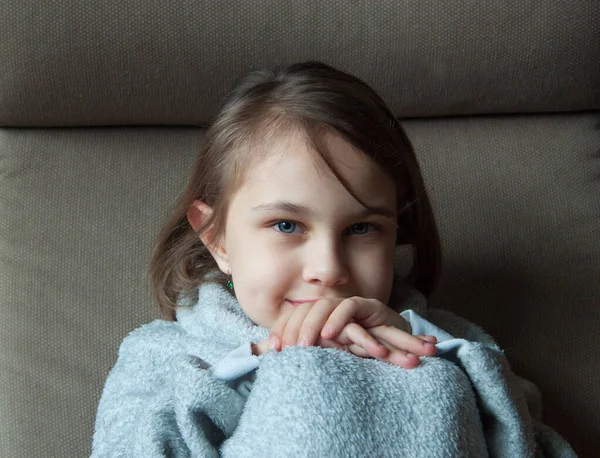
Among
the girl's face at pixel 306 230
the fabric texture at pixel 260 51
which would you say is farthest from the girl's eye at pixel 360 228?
the fabric texture at pixel 260 51

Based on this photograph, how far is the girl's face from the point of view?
2.93 feet

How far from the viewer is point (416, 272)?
1.15 meters

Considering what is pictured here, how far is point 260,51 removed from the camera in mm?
1157

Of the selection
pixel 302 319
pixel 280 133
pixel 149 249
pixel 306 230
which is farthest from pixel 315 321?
pixel 149 249

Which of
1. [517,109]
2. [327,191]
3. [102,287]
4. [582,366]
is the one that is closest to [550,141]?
[517,109]

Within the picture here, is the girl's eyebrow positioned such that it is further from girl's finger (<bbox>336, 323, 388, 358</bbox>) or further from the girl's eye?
girl's finger (<bbox>336, 323, 388, 358</bbox>)

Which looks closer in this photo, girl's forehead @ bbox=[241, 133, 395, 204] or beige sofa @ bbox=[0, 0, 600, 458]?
girl's forehead @ bbox=[241, 133, 395, 204]

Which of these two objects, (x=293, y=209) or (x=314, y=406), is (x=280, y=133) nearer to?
(x=293, y=209)

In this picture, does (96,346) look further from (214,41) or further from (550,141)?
(550,141)

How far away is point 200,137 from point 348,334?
51cm

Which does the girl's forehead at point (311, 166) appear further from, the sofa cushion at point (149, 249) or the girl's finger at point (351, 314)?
the sofa cushion at point (149, 249)

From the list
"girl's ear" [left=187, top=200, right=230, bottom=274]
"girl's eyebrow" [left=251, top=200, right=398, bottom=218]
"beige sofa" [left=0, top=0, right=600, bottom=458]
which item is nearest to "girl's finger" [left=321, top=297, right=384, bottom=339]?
"girl's eyebrow" [left=251, top=200, right=398, bottom=218]

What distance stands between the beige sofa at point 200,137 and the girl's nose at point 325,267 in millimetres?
364

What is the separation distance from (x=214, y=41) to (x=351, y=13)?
0.20 meters
